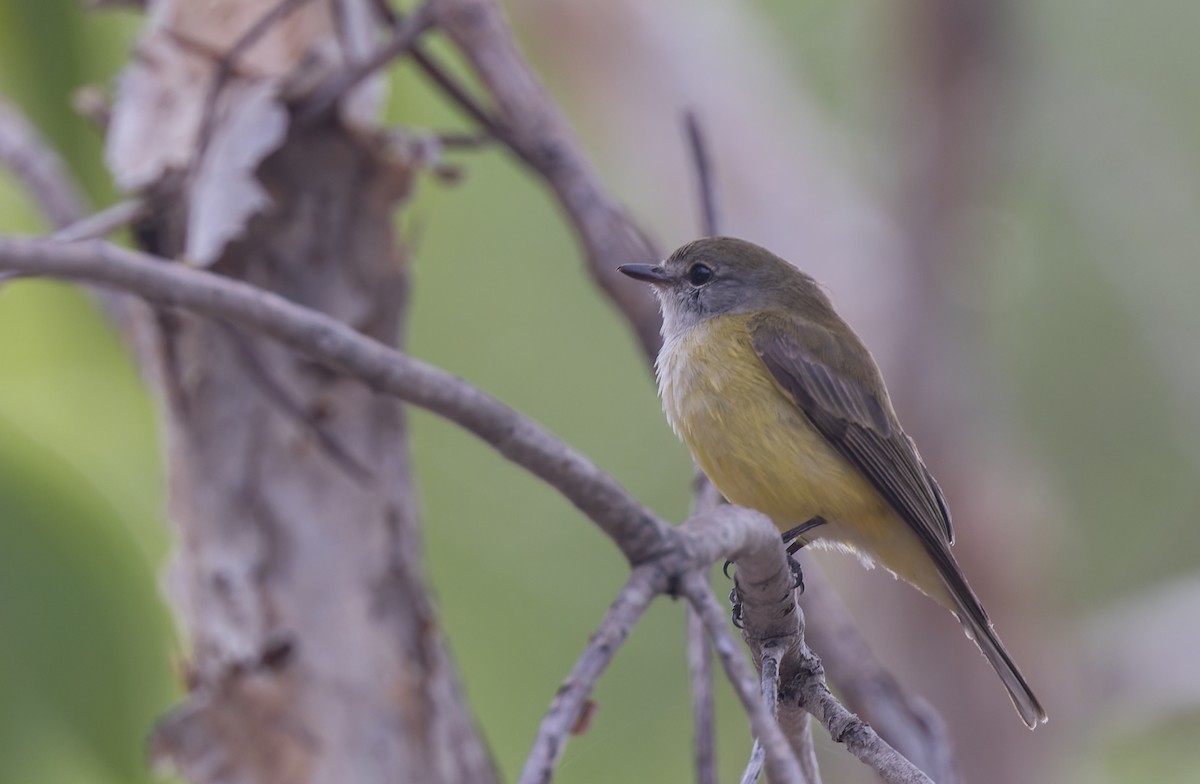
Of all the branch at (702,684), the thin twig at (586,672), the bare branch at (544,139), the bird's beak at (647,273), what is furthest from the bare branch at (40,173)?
the thin twig at (586,672)

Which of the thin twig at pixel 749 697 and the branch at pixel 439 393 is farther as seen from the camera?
the branch at pixel 439 393

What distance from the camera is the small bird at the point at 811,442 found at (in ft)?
11.4

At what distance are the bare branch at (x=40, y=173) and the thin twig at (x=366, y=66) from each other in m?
1.01

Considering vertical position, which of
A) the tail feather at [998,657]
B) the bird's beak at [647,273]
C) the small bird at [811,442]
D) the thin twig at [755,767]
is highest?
the bird's beak at [647,273]

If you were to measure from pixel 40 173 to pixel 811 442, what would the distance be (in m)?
2.64

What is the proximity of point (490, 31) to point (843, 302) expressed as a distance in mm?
4290

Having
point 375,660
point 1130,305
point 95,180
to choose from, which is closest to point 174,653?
point 375,660

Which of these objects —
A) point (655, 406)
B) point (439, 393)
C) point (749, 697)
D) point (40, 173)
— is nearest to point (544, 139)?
point (40, 173)

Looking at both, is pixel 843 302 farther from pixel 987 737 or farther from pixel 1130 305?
pixel 987 737

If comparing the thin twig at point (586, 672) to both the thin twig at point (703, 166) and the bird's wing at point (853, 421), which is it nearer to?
the bird's wing at point (853, 421)

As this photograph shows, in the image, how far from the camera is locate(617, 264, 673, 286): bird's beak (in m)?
3.84

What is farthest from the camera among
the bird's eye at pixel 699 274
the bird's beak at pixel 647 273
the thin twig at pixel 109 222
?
the bird's eye at pixel 699 274

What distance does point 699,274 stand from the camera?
4.28 metres

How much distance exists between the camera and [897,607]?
7641 mm
